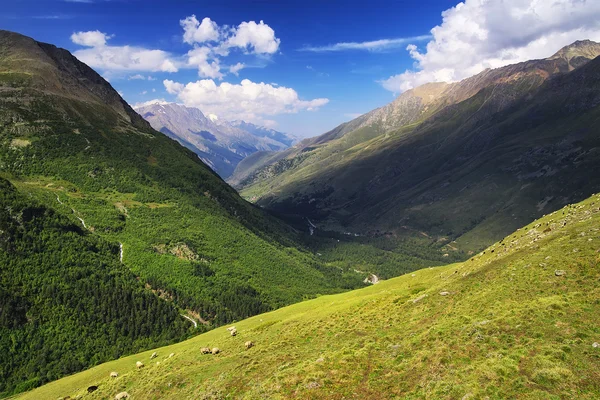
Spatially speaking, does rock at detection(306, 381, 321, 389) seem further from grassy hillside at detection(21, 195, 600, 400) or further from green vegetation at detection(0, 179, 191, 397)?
green vegetation at detection(0, 179, 191, 397)

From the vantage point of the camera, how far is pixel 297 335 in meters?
56.8

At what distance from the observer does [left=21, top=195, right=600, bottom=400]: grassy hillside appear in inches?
1154

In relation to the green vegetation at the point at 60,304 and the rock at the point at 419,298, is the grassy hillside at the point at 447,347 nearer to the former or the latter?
the rock at the point at 419,298

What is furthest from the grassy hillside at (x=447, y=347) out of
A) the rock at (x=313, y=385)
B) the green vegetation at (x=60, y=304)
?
the green vegetation at (x=60, y=304)

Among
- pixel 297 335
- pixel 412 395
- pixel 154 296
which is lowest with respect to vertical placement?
pixel 154 296

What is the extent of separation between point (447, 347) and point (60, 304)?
14291 centimetres

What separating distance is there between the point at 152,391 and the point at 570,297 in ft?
179

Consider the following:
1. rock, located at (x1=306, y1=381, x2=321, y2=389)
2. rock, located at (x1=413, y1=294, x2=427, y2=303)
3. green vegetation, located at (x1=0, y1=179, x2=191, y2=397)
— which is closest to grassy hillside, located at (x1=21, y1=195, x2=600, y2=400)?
rock, located at (x1=306, y1=381, x2=321, y2=389)

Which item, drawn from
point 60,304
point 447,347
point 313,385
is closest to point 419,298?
point 447,347

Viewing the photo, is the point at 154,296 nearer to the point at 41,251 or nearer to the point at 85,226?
the point at 41,251

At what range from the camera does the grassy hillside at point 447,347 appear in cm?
2931

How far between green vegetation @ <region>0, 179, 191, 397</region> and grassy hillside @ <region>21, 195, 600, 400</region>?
71.6 metres

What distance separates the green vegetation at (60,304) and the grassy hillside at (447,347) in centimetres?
7157

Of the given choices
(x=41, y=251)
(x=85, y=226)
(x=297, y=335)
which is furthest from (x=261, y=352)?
(x=85, y=226)
